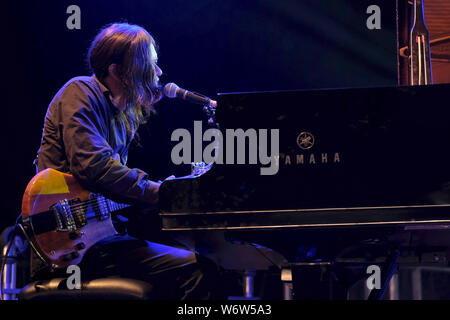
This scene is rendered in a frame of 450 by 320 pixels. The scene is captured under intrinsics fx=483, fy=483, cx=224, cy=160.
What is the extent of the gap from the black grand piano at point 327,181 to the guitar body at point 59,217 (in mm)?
670

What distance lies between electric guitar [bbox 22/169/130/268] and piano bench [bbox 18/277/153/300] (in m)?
0.11

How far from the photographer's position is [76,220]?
2180 millimetres

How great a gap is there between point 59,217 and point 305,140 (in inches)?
45.4

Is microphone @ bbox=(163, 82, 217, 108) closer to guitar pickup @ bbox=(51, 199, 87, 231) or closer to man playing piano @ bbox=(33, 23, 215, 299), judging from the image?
man playing piano @ bbox=(33, 23, 215, 299)

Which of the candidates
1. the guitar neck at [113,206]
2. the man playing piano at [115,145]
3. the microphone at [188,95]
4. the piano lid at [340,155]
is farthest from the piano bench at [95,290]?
the microphone at [188,95]

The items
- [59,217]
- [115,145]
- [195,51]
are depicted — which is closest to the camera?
[59,217]

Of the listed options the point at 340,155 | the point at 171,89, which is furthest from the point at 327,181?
the point at 171,89

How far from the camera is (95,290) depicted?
6.59 ft

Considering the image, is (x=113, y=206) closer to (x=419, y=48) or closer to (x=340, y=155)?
(x=340, y=155)

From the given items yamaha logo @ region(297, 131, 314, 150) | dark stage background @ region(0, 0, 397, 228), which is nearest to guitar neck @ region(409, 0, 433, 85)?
yamaha logo @ region(297, 131, 314, 150)

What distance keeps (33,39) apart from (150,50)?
4.75ft

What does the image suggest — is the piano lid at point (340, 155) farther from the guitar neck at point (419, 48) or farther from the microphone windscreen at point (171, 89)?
the microphone windscreen at point (171, 89)

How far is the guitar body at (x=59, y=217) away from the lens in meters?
2.09
